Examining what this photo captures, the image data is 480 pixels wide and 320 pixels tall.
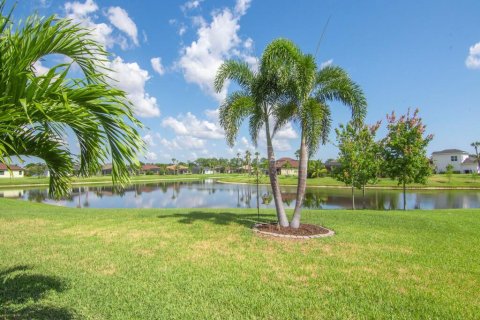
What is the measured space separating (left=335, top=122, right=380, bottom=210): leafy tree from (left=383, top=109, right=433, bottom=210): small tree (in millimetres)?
1131

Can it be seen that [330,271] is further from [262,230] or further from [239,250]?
[262,230]

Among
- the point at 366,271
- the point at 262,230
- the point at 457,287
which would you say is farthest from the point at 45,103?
the point at 262,230

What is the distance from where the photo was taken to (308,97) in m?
9.56

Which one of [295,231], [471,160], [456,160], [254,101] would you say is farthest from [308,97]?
[456,160]

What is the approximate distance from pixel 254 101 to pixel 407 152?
1244 centimetres

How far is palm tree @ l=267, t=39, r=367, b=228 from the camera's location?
891cm

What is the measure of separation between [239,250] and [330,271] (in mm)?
2301

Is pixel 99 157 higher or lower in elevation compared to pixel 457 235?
higher

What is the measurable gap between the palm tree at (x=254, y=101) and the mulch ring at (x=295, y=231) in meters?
0.37

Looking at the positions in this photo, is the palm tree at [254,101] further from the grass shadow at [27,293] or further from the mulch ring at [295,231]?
the grass shadow at [27,293]

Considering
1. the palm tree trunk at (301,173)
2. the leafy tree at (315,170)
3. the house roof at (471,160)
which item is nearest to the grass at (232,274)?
the palm tree trunk at (301,173)

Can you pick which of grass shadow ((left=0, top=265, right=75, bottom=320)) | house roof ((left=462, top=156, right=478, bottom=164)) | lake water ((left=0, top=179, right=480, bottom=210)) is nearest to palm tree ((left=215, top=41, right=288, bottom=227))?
grass shadow ((left=0, top=265, right=75, bottom=320))

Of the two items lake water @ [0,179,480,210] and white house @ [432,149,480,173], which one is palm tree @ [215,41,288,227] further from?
white house @ [432,149,480,173]

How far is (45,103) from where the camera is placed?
2471 mm
